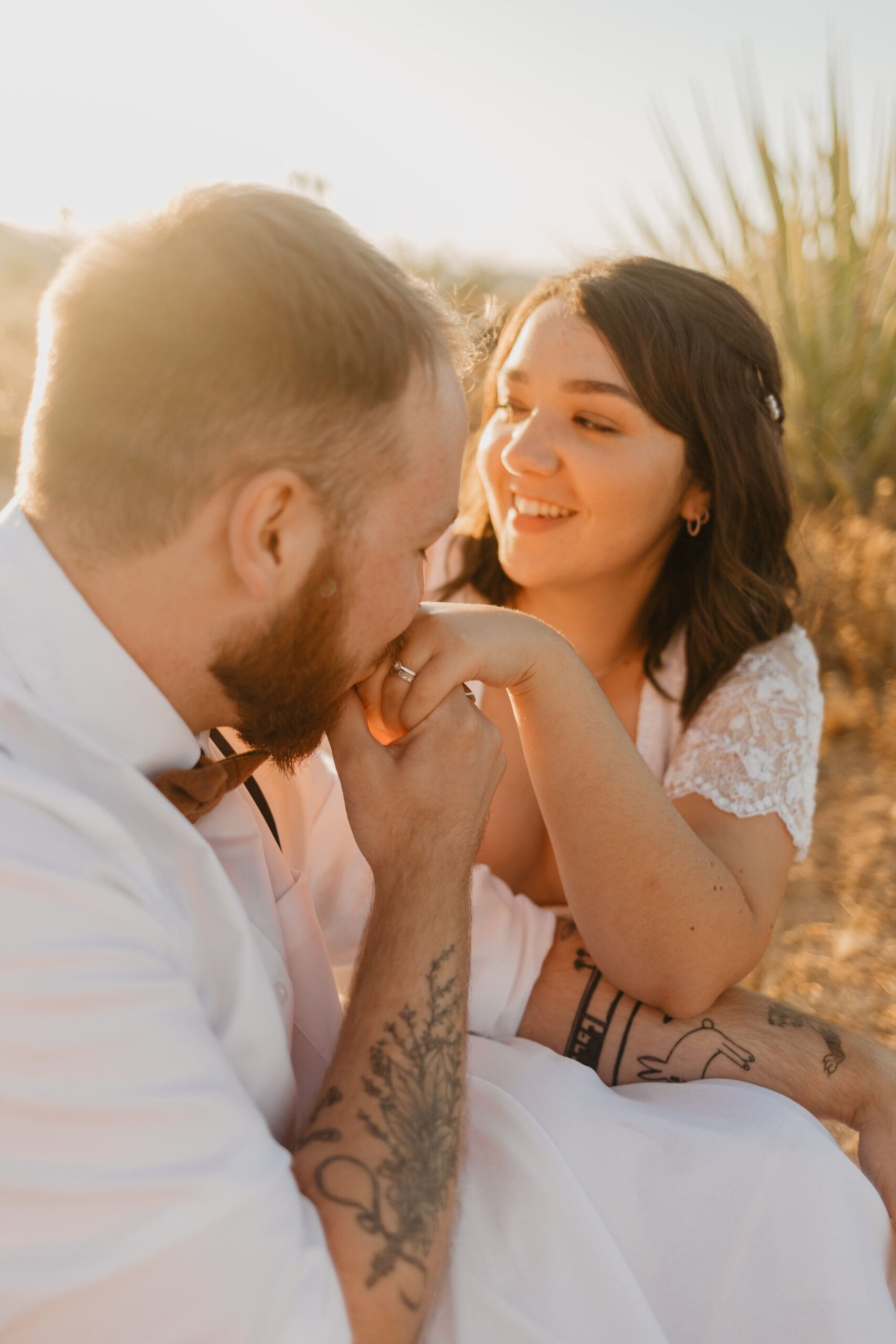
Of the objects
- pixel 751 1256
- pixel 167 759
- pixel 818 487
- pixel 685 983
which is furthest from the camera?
pixel 818 487

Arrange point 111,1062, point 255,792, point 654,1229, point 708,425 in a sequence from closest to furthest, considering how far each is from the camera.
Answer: point 111,1062 → point 654,1229 → point 255,792 → point 708,425

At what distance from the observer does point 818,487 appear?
21.9 ft

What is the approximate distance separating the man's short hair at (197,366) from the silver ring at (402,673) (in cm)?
47

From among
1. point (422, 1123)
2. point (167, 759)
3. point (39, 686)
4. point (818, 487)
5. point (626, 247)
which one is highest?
point (626, 247)

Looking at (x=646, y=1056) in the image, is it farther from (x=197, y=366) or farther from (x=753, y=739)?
(x=197, y=366)

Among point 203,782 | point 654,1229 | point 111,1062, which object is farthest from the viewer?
point 654,1229

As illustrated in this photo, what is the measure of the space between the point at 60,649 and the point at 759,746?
1.73m

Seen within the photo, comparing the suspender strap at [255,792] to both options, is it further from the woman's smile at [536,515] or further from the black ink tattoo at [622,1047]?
the woman's smile at [536,515]

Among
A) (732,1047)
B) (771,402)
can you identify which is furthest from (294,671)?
(771,402)

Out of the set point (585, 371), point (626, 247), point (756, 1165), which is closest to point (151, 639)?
point (756, 1165)

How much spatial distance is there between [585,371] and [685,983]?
1.54m

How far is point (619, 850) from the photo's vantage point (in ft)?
7.04

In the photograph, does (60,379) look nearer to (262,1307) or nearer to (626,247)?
(262,1307)

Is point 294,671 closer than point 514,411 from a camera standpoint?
Yes
